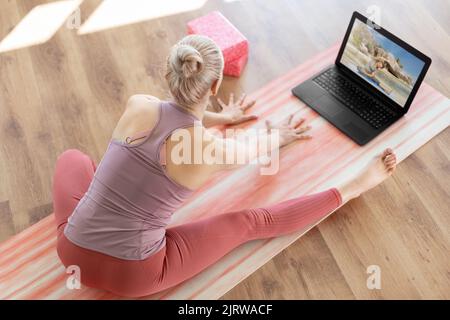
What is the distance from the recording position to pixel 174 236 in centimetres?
165

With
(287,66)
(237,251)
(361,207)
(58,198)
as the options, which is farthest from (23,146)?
(361,207)

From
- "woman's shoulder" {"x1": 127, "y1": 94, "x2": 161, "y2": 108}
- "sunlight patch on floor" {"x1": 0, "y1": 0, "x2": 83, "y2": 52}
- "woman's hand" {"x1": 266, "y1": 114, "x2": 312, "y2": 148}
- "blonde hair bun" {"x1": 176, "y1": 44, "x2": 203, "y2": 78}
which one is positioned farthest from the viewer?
"sunlight patch on floor" {"x1": 0, "y1": 0, "x2": 83, "y2": 52}

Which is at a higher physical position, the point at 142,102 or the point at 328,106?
the point at 142,102

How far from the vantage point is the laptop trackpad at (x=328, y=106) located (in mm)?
2053

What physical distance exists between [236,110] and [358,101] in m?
0.47

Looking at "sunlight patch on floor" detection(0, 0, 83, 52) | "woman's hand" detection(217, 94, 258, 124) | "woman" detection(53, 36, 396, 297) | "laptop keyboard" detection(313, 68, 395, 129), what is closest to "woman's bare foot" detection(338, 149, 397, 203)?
"woman" detection(53, 36, 396, 297)

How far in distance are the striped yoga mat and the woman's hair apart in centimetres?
61

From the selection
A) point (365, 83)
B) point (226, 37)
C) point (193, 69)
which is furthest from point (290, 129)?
point (193, 69)

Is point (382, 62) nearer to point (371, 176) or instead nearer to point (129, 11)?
point (371, 176)

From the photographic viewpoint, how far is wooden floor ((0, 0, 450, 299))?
1747mm

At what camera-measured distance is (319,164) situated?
1959mm

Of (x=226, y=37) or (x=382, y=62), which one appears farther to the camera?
(x=226, y=37)

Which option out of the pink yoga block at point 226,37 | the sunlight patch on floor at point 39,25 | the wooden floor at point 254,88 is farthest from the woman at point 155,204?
the sunlight patch on floor at point 39,25

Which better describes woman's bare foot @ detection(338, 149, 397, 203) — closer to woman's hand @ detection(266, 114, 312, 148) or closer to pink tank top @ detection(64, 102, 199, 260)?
woman's hand @ detection(266, 114, 312, 148)
